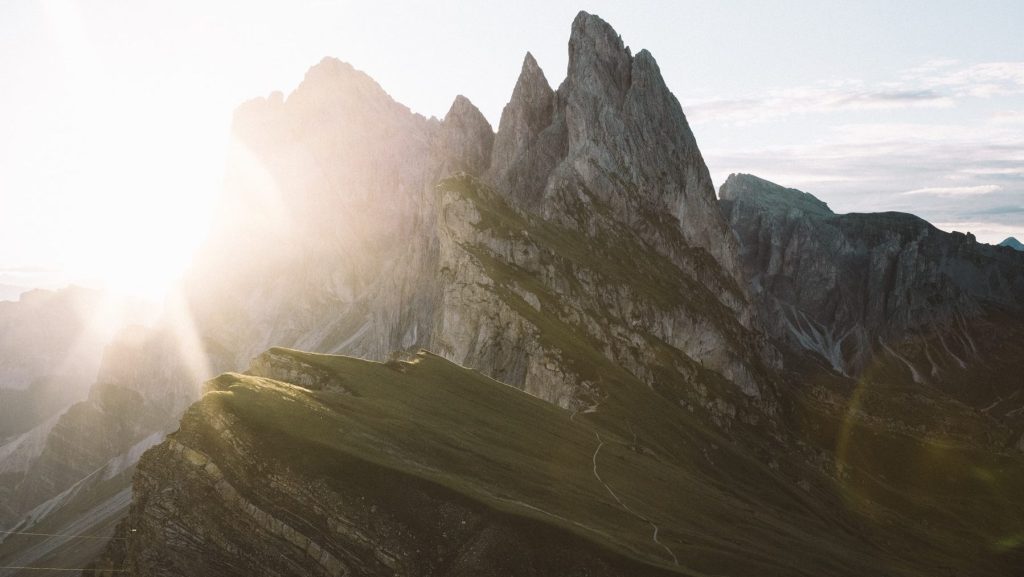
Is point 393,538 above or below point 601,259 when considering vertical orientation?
below

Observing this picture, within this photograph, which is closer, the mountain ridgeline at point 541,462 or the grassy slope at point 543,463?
the mountain ridgeline at point 541,462

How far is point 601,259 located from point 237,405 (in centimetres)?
13581

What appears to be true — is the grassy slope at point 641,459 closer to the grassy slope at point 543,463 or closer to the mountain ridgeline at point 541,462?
the grassy slope at point 543,463

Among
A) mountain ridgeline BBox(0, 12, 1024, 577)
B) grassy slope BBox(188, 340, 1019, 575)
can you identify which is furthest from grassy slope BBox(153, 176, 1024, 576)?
mountain ridgeline BBox(0, 12, 1024, 577)

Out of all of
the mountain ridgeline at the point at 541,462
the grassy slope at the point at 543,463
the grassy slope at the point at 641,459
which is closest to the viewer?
the mountain ridgeline at the point at 541,462

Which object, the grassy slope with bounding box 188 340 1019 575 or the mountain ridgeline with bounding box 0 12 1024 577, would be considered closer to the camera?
the mountain ridgeline with bounding box 0 12 1024 577

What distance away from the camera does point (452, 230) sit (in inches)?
6206

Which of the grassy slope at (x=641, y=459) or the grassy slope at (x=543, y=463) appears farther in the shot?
the grassy slope at (x=641, y=459)

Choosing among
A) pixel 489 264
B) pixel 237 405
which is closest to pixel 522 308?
pixel 489 264

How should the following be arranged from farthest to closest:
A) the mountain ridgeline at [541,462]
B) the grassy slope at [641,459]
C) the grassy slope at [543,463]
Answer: the grassy slope at [641,459] → the grassy slope at [543,463] → the mountain ridgeline at [541,462]

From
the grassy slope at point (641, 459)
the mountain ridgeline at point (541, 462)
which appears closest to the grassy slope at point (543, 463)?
the grassy slope at point (641, 459)

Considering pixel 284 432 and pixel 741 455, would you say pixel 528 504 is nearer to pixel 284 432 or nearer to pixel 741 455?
pixel 284 432

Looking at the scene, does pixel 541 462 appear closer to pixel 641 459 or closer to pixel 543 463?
pixel 543 463

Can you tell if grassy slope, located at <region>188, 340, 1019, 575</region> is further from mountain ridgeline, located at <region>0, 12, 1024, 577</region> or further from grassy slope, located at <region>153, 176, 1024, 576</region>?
mountain ridgeline, located at <region>0, 12, 1024, 577</region>
